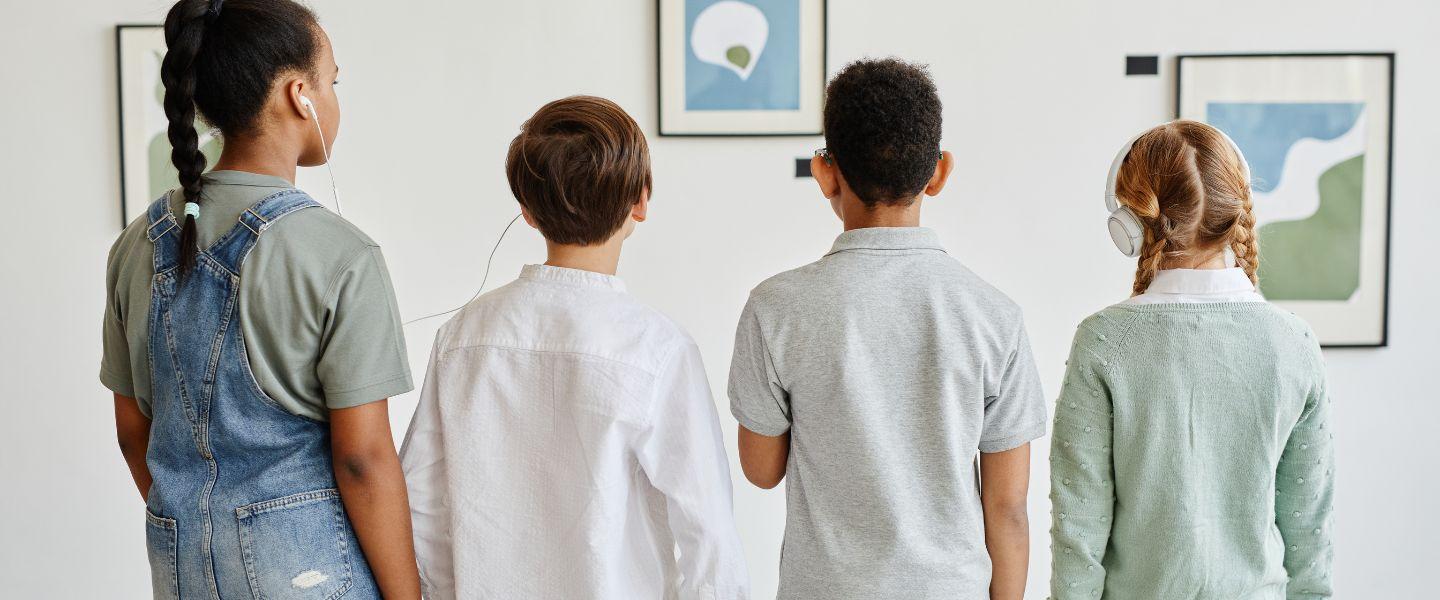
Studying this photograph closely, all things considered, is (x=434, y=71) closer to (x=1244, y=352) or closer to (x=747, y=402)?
(x=747, y=402)

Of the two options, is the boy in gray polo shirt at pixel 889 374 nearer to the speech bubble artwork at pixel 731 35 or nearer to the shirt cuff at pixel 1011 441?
the shirt cuff at pixel 1011 441

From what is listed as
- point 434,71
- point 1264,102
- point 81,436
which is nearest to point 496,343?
point 434,71

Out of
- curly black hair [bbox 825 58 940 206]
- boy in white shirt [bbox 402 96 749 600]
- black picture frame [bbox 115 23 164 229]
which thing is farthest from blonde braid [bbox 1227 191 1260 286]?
black picture frame [bbox 115 23 164 229]

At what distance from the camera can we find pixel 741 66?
2.40 m

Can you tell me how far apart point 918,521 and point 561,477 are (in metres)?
0.47

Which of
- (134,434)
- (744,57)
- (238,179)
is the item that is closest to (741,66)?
(744,57)

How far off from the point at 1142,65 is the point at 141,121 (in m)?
2.58

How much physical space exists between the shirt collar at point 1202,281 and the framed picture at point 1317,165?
1225mm

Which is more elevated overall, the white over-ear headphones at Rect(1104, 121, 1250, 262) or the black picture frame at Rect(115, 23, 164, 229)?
the black picture frame at Rect(115, 23, 164, 229)

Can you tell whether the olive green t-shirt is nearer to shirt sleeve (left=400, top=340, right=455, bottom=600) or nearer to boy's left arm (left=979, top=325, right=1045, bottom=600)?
shirt sleeve (left=400, top=340, right=455, bottom=600)

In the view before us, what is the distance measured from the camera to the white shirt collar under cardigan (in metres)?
1.35

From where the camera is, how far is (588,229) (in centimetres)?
126

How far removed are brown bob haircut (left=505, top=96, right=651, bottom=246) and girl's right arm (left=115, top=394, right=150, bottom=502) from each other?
59 cm

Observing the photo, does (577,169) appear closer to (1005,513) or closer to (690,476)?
(690,476)
